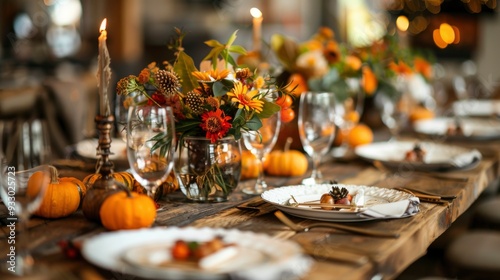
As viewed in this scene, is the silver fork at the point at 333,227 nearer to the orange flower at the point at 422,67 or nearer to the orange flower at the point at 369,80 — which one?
the orange flower at the point at 369,80

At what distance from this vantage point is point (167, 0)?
10.8 metres

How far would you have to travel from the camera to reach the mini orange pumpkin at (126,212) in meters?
1.42

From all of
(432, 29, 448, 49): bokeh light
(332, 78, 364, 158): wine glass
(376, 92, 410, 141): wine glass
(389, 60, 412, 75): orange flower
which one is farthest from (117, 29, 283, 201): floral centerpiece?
(432, 29, 448, 49): bokeh light

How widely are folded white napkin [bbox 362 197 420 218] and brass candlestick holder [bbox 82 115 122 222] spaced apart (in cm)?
53

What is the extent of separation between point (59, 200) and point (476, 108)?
9.86 ft

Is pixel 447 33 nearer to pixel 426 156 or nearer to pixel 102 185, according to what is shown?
pixel 426 156

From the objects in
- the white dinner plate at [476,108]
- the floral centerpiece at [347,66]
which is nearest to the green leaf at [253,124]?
the floral centerpiece at [347,66]

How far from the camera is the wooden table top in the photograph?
4.10 feet

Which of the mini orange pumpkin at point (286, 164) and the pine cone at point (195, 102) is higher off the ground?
the pine cone at point (195, 102)

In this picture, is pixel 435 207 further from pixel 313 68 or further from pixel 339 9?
pixel 339 9

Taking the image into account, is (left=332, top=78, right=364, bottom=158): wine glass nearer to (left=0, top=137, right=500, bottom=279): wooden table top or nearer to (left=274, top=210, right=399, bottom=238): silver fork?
(left=0, top=137, right=500, bottom=279): wooden table top

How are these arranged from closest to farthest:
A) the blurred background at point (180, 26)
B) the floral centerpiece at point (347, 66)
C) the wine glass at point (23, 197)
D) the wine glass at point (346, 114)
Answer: the wine glass at point (23, 197), the floral centerpiece at point (347, 66), the wine glass at point (346, 114), the blurred background at point (180, 26)

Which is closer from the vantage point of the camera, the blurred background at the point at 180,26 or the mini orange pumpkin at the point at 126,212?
the mini orange pumpkin at the point at 126,212

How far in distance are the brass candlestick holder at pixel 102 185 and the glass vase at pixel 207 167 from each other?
23 centimetres
